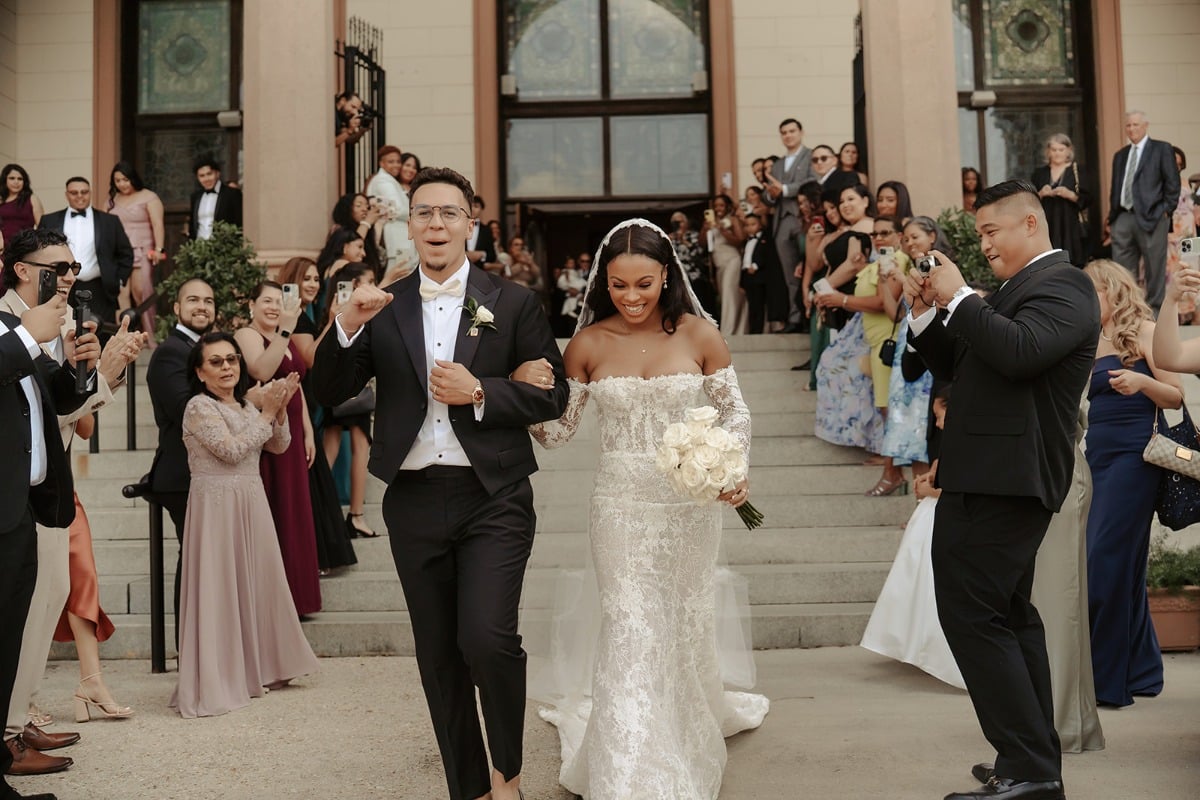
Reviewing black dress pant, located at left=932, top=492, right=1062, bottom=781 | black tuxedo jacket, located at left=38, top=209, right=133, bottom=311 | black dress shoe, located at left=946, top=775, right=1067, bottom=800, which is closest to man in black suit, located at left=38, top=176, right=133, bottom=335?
black tuxedo jacket, located at left=38, top=209, right=133, bottom=311

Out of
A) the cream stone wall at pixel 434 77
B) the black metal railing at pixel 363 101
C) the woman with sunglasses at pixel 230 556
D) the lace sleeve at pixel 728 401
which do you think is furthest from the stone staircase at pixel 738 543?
the cream stone wall at pixel 434 77

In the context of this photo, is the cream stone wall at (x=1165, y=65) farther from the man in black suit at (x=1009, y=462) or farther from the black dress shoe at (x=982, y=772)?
the black dress shoe at (x=982, y=772)

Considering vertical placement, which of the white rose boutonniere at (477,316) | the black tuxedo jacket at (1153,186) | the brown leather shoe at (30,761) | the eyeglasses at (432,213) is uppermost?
the black tuxedo jacket at (1153,186)

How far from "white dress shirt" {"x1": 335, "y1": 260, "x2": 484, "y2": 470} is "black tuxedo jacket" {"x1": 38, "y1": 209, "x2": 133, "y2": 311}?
750cm

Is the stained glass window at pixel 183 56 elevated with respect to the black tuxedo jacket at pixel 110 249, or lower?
elevated

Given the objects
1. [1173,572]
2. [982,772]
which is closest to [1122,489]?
[1173,572]

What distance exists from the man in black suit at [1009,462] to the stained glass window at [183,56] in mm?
14008

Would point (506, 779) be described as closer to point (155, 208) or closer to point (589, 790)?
point (589, 790)

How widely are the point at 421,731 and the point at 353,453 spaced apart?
312 cm

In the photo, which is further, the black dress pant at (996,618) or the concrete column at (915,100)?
the concrete column at (915,100)

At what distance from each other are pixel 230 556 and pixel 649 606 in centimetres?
266

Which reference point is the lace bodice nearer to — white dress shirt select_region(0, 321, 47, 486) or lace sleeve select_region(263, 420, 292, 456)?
lace sleeve select_region(263, 420, 292, 456)

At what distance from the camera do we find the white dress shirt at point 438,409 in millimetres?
4199

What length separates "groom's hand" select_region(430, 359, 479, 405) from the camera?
4.05m
